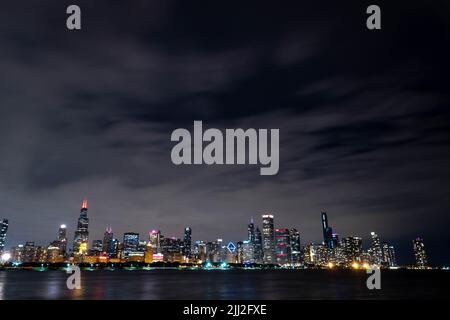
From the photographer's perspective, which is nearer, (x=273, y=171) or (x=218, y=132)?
(x=273, y=171)
